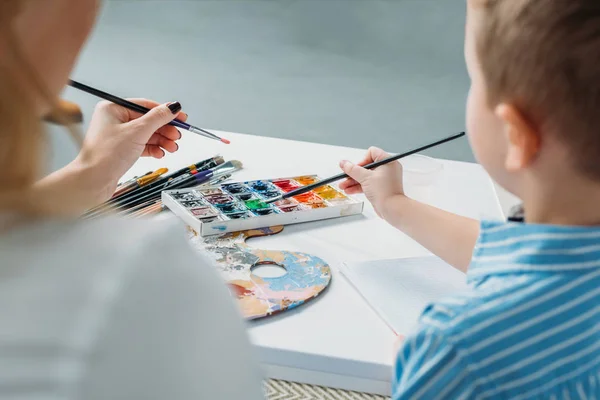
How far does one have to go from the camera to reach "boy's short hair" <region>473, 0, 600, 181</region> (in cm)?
53

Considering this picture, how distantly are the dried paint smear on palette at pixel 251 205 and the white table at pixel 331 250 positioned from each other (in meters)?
0.02

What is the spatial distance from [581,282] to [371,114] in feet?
7.63

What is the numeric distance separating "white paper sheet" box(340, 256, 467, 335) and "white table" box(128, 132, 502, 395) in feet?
0.04

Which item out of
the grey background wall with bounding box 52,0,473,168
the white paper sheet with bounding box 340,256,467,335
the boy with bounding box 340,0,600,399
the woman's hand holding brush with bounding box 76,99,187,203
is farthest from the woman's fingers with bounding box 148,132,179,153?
the grey background wall with bounding box 52,0,473,168

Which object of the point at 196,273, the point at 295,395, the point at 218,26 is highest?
the point at 218,26

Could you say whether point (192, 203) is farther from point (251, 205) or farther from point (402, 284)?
point (402, 284)

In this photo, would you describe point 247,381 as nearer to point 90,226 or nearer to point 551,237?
point 90,226

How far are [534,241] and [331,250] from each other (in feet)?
0.91

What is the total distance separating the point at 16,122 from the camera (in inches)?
13.3

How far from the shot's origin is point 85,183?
813 mm

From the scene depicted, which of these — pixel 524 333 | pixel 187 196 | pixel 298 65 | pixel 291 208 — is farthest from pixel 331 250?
pixel 298 65

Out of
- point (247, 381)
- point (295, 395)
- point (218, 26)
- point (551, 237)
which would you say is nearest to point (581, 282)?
point (551, 237)

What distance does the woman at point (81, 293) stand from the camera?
0.27 m

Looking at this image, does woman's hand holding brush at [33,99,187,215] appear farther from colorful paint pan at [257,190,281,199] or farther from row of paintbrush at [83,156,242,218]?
colorful paint pan at [257,190,281,199]
